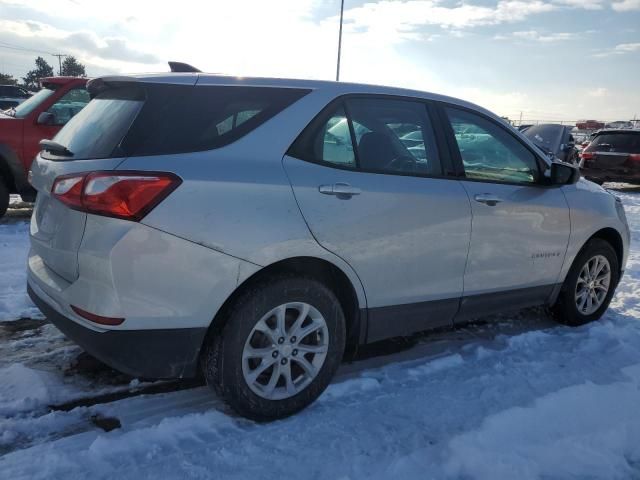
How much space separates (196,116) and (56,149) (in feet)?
2.72

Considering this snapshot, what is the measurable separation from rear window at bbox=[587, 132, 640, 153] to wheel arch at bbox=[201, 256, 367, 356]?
13.4 m

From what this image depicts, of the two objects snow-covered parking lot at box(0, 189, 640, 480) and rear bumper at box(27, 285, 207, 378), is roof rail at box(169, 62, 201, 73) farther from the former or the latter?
snow-covered parking lot at box(0, 189, 640, 480)

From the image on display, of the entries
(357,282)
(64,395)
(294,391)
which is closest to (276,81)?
(357,282)

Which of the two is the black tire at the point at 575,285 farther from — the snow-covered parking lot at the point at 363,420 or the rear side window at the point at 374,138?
the rear side window at the point at 374,138

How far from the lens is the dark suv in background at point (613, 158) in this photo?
1352 centimetres

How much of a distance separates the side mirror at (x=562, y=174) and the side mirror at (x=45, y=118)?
6135 mm

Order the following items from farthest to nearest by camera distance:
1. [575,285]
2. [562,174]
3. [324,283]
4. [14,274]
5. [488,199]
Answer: [14,274] → [575,285] → [562,174] → [488,199] → [324,283]

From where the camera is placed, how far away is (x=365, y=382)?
3.31m

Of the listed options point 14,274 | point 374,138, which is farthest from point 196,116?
point 14,274

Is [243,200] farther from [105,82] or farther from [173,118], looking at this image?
[105,82]

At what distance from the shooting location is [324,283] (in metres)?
2.96

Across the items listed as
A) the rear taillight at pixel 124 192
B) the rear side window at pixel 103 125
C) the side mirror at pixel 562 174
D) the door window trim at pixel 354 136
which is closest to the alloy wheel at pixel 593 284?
the side mirror at pixel 562 174

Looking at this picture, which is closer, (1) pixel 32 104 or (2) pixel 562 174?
(2) pixel 562 174

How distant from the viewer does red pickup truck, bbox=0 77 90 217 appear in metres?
7.05
